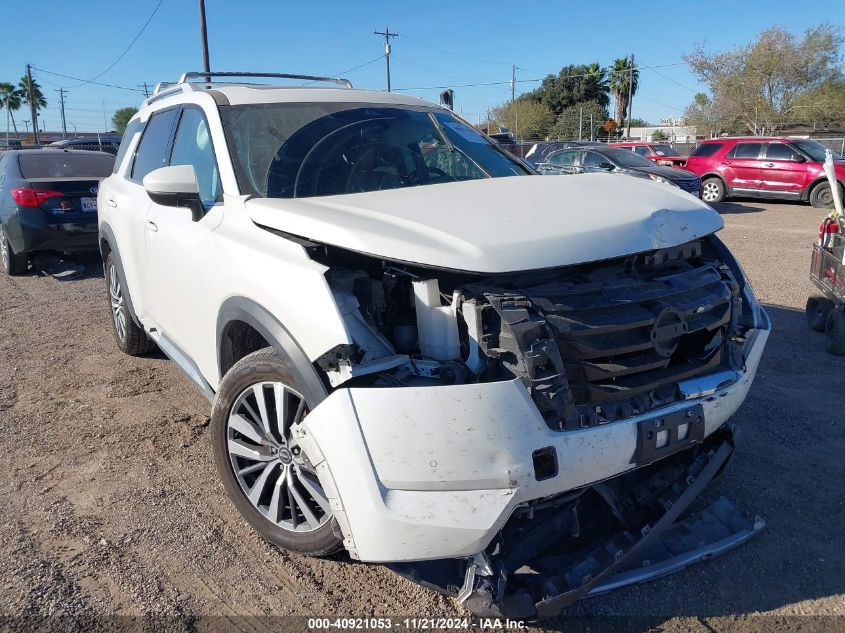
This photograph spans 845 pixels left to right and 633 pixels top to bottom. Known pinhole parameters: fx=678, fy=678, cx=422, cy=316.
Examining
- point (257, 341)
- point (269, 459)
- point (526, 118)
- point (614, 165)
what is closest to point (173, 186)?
point (257, 341)

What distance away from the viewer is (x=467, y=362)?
2412 millimetres

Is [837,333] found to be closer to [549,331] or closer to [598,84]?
[549,331]

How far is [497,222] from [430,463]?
99 centimetres

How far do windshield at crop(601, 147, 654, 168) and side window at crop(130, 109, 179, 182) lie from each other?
38.9ft

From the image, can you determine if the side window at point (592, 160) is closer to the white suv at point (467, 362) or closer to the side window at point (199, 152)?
the white suv at point (467, 362)

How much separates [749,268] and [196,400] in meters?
7.46

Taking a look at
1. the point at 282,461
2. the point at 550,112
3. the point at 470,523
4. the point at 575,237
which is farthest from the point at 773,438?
the point at 550,112

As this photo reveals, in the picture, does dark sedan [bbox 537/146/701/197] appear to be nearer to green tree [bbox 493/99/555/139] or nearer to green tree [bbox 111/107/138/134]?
green tree [bbox 493/99/555/139]

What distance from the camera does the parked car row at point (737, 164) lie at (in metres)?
15.0

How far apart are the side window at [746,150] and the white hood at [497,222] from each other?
1582 cm

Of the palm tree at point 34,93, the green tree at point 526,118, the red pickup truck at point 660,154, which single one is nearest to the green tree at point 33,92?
the palm tree at point 34,93

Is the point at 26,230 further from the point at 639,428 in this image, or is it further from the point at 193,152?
the point at 639,428

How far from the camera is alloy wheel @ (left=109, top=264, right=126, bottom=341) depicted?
17.3 feet

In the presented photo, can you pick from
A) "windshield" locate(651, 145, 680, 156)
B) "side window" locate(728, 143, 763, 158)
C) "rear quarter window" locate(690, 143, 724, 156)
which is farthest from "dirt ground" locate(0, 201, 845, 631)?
"windshield" locate(651, 145, 680, 156)
